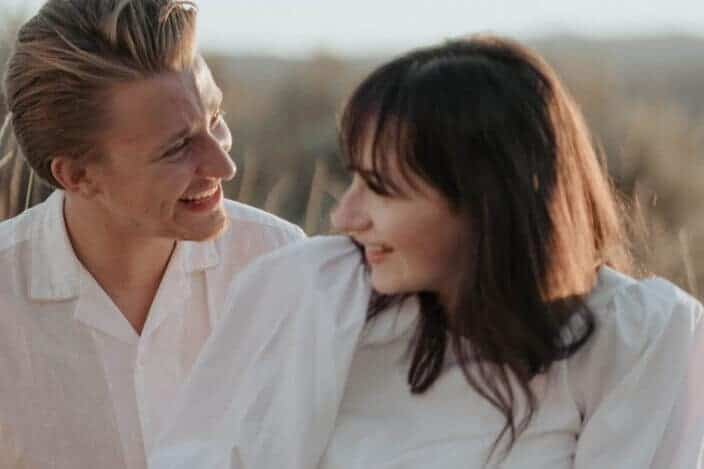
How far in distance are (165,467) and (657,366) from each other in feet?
3.12

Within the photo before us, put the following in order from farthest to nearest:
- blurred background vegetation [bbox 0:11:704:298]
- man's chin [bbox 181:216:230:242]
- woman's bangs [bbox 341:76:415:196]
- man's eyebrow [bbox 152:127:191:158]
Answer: blurred background vegetation [bbox 0:11:704:298]
man's eyebrow [bbox 152:127:191:158]
man's chin [bbox 181:216:230:242]
woman's bangs [bbox 341:76:415:196]

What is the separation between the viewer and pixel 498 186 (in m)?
3.38

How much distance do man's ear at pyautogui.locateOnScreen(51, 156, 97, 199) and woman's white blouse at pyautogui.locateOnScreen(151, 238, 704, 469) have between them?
71cm

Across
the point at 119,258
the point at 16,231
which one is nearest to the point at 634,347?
the point at 119,258

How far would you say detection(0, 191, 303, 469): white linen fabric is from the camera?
4.23 meters

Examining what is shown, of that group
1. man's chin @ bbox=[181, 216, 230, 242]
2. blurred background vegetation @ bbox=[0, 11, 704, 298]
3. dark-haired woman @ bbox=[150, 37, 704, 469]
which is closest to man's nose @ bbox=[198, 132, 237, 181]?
man's chin @ bbox=[181, 216, 230, 242]

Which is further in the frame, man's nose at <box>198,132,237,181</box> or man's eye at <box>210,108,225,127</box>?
man's eye at <box>210,108,225,127</box>

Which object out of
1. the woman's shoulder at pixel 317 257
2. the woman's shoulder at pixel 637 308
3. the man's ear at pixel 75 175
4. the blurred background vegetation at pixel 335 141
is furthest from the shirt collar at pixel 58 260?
the blurred background vegetation at pixel 335 141

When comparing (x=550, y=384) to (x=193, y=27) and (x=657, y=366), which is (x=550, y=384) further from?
(x=193, y=27)

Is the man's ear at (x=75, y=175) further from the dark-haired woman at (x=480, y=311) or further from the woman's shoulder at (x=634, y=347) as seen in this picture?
the woman's shoulder at (x=634, y=347)

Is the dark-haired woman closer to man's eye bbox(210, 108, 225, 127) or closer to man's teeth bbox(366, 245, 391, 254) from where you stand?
man's teeth bbox(366, 245, 391, 254)

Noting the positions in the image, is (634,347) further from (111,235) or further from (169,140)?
(111,235)

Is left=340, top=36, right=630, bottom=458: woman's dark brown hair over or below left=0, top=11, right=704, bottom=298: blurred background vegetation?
over

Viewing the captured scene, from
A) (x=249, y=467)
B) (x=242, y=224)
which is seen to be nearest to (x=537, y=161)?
(x=249, y=467)
